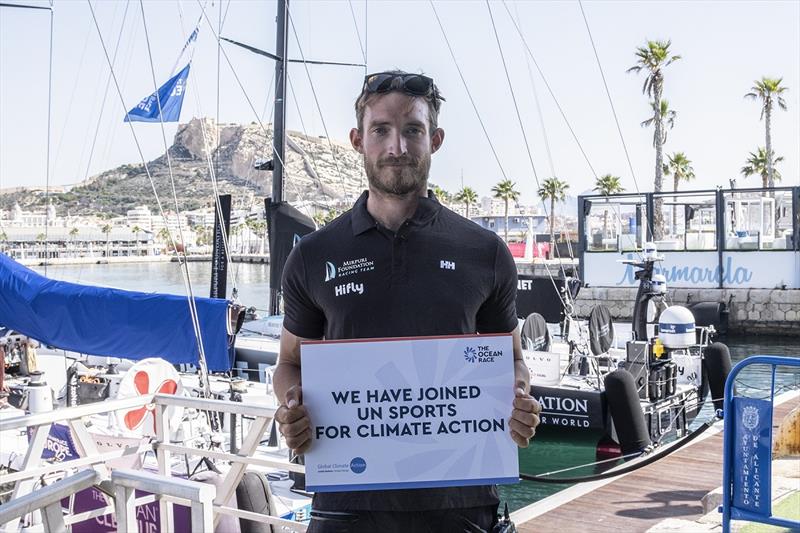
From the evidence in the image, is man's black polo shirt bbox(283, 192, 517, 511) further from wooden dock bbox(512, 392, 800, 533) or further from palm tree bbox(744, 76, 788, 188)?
palm tree bbox(744, 76, 788, 188)

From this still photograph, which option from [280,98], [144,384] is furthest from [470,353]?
[280,98]

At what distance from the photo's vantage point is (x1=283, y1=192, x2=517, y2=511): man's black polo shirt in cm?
252

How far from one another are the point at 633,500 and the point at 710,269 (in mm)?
28023

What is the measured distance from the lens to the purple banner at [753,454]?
221 inches

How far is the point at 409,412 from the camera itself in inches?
101

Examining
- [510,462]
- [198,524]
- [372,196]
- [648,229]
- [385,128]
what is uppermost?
[648,229]

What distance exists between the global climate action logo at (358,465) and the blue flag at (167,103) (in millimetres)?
15358

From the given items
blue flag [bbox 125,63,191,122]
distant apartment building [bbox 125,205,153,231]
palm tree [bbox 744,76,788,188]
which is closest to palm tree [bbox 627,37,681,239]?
palm tree [bbox 744,76,788,188]

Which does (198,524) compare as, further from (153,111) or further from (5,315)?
(153,111)

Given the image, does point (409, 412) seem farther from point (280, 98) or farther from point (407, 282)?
point (280, 98)

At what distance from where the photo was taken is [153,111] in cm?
1709

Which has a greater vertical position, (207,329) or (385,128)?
(385,128)

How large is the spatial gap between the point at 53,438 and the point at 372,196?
20.1 ft

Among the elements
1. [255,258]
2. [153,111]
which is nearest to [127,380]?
[153,111]
